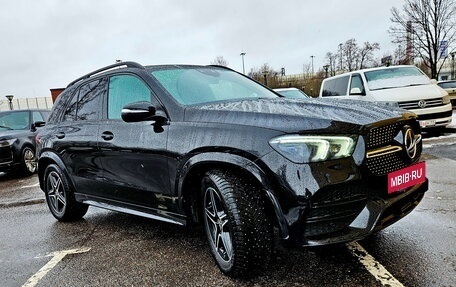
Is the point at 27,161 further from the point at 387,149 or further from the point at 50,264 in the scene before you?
the point at 387,149

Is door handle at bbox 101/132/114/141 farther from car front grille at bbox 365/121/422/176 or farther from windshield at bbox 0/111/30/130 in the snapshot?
windshield at bbox 0/111/30/130

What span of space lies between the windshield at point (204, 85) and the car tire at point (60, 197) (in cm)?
192

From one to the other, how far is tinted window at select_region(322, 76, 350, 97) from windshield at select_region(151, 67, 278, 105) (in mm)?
6865

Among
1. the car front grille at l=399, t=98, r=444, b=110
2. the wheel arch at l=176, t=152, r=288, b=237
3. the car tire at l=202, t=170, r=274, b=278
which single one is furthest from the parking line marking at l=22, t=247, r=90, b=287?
the car front grille at l=399, t=98, r=444, b=110

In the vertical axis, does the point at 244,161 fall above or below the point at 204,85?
below

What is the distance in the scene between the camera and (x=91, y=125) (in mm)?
3809

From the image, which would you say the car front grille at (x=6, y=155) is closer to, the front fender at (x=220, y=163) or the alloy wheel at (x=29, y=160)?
the alloy wheel at (x=29, y=160)

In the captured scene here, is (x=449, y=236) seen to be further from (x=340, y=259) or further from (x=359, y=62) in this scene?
(x=359, y=62)

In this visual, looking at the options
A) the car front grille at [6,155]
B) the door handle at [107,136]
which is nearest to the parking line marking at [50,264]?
the door handle at [107,136]

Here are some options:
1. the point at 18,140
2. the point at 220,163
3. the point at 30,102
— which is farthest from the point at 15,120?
the point at 30,102

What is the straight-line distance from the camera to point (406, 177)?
2.50 m

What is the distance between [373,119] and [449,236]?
1453mm

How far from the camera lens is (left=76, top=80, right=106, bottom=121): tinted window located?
3850 mm

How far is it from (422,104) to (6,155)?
940cm
